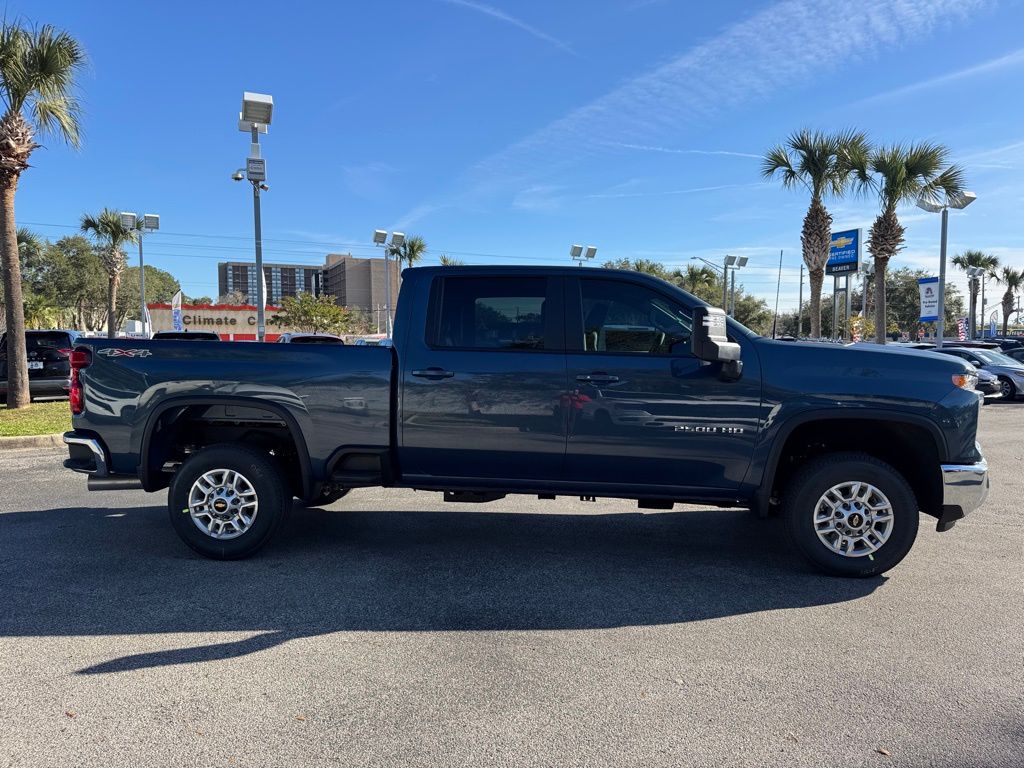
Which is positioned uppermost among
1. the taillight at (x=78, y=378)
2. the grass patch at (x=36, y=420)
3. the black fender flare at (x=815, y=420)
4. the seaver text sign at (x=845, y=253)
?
the seaver text sign at (x=845, y=253)

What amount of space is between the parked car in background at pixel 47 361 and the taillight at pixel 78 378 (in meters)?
11.6

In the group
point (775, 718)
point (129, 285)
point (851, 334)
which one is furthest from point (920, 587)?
point (129, 285)

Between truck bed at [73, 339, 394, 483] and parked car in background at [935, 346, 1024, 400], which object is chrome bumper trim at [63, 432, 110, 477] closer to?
truck bed at [73, 339, 394, 483]

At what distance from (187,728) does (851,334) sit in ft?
159

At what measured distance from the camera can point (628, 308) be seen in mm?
4887

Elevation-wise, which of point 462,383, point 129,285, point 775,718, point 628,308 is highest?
point 129,285

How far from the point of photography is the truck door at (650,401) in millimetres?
4637

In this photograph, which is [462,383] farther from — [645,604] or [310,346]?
[645,604]

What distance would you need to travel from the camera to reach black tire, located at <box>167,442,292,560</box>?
5.00 m

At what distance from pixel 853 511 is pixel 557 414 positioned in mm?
2057

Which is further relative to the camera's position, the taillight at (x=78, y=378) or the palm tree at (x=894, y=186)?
the palm tree at (x=894, y=186)

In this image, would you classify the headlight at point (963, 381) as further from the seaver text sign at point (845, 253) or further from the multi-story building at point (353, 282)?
the multi-story building at point (353, 282)

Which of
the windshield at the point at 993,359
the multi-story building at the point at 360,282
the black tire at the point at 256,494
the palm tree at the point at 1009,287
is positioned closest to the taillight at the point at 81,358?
the black tire at the point at 256,494

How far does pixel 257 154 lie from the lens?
1423 cm
